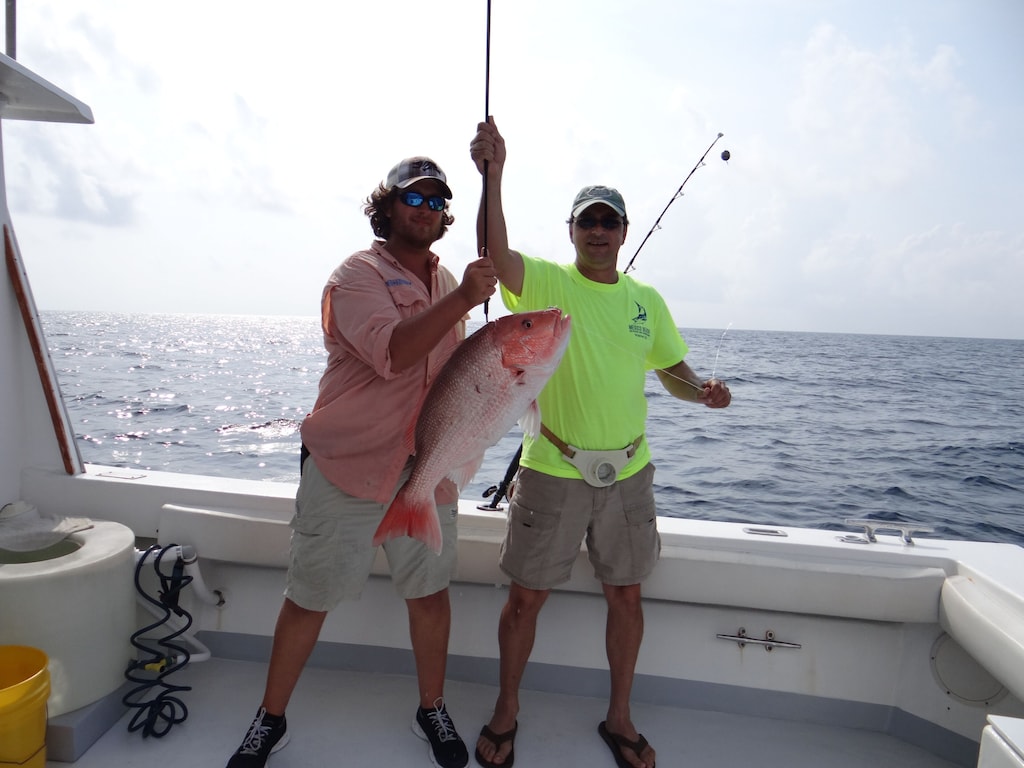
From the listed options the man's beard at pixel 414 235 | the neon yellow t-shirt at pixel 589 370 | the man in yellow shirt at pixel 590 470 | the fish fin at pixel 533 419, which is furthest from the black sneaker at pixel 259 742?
the man's beard at pixel 414 235

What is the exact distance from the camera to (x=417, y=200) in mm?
2510

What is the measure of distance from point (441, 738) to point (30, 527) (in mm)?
2045

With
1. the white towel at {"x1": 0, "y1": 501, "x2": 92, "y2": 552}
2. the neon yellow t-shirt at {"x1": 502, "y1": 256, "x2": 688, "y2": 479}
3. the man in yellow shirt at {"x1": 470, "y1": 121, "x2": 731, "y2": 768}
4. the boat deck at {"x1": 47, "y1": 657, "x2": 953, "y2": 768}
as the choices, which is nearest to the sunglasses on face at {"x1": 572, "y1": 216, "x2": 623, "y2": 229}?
the man in yellow shirt at {"x1": 470, "y1": 121, "x2": 731, "y2": 768}

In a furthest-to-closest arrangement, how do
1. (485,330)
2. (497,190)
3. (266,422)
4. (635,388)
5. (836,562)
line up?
(266,422) → (836,562) → (635,388) → (497,190) → (485,330)

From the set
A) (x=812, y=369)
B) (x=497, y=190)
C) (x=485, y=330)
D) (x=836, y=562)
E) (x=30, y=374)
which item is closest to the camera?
(x=485, y=330)

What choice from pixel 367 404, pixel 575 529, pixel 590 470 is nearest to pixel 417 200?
pixel 367 404

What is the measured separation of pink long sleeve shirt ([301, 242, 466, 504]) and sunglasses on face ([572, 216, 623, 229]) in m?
0.79

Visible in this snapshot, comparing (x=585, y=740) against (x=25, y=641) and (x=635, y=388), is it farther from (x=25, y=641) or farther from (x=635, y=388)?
(x=25, y=641)

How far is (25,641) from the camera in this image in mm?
2637

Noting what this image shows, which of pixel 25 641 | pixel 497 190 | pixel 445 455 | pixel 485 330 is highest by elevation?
pixel 497 190

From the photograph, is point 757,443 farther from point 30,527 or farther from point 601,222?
point 30,527

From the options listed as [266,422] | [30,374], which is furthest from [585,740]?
[266,422]

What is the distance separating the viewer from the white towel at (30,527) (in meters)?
2.96

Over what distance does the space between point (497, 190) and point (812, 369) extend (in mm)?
27874
